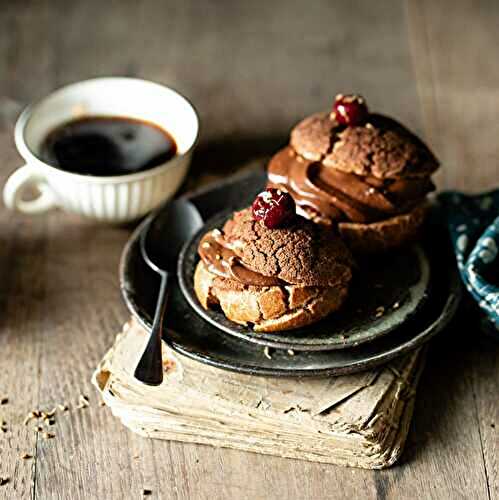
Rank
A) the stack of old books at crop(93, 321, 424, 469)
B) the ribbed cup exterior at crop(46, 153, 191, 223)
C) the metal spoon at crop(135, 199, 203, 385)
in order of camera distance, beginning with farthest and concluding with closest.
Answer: the ribbed cup exterior at crop(46, 153, 191, 223) < the metal spoon at crop(135, 199, 203, 385) < the stack of old books at crop(93, 321, 424, 469)

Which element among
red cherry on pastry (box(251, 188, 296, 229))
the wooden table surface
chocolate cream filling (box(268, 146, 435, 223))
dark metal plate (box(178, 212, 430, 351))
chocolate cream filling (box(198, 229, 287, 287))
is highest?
red cherry on pastry (box(251, 188, 296, 229))

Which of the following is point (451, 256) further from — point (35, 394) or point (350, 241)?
point (35, 394)

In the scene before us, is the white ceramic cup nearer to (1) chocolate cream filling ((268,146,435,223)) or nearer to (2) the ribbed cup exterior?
(2) the ribbed cup exterior

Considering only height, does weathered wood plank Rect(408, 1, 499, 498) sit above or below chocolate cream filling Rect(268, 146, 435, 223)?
below

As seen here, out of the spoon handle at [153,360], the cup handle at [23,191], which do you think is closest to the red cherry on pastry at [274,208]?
the spoon handle at [153,360]

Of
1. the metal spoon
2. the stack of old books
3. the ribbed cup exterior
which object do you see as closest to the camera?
the stack of old books

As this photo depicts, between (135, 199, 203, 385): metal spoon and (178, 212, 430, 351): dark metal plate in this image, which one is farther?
(135, 199, 203, 385): metal spoon

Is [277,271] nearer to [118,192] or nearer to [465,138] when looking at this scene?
[118,192]

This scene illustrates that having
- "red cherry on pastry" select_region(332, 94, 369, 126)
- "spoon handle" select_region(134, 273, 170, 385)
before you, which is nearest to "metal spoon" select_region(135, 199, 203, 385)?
"spoon handle" select_region(134, 273, 170, 385)

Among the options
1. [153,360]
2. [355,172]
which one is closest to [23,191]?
[153,360]
